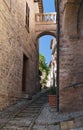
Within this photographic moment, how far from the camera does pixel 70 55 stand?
29.1ft

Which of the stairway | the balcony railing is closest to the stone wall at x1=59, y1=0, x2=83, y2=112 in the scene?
the stairway

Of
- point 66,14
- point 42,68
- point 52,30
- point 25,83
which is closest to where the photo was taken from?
point 66,14

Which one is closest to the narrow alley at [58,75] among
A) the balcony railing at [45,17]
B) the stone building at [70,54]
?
the stone building at [70,54]

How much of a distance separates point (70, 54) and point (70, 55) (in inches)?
1.4

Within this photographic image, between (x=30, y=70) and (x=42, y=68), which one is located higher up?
(x=30, y=70)

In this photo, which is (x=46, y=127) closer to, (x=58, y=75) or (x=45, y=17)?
(x=58, y=75)

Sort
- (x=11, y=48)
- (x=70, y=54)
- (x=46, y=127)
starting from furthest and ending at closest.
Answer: (x=11, y=48) → (x=70, y=54) → (x=46, y=127)

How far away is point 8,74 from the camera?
1053 cm

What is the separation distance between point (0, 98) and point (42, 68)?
19849 millimetres

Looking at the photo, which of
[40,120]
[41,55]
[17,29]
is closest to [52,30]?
[17,29]

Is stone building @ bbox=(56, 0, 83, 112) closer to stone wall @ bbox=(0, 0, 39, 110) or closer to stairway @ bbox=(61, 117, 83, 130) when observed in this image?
stairway @ bbox=(61, 117, 83, 130)

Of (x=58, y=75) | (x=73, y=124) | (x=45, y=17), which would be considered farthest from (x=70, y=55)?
(x=45, y=17)

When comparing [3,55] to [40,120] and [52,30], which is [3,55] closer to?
[40,120]

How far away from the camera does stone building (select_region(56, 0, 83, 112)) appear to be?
8531 mm
